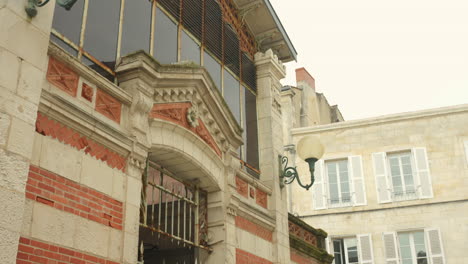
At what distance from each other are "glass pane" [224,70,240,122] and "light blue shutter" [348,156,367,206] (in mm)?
10347

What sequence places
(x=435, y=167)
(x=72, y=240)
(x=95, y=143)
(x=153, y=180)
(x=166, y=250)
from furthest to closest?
(x=435, y=167) → (x=166, y=250) → (x=153, y=180) → (x=95, y=143) → (x=72, y=240)

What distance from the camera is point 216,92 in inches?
344

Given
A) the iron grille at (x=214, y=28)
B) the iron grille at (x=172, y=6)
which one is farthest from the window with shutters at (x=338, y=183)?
the iron grille at (x=172, y=6)

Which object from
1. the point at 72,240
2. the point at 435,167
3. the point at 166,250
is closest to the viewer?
the point at 72,240

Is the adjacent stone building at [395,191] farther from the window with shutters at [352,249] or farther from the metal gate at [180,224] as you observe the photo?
the metal gate at [180,224]

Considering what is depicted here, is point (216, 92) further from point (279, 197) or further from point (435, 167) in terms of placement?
point (435, 167)

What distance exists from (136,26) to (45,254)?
148 inches

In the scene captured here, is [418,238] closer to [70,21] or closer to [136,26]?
[136,26]

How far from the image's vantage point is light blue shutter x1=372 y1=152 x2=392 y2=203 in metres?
19.7

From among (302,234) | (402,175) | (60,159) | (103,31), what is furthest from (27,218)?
(402,175)

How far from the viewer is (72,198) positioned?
19.0 ft

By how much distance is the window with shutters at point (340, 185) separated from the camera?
65.8 feet

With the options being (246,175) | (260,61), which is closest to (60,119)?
(246,175)

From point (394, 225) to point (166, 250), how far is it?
12.7 meters
